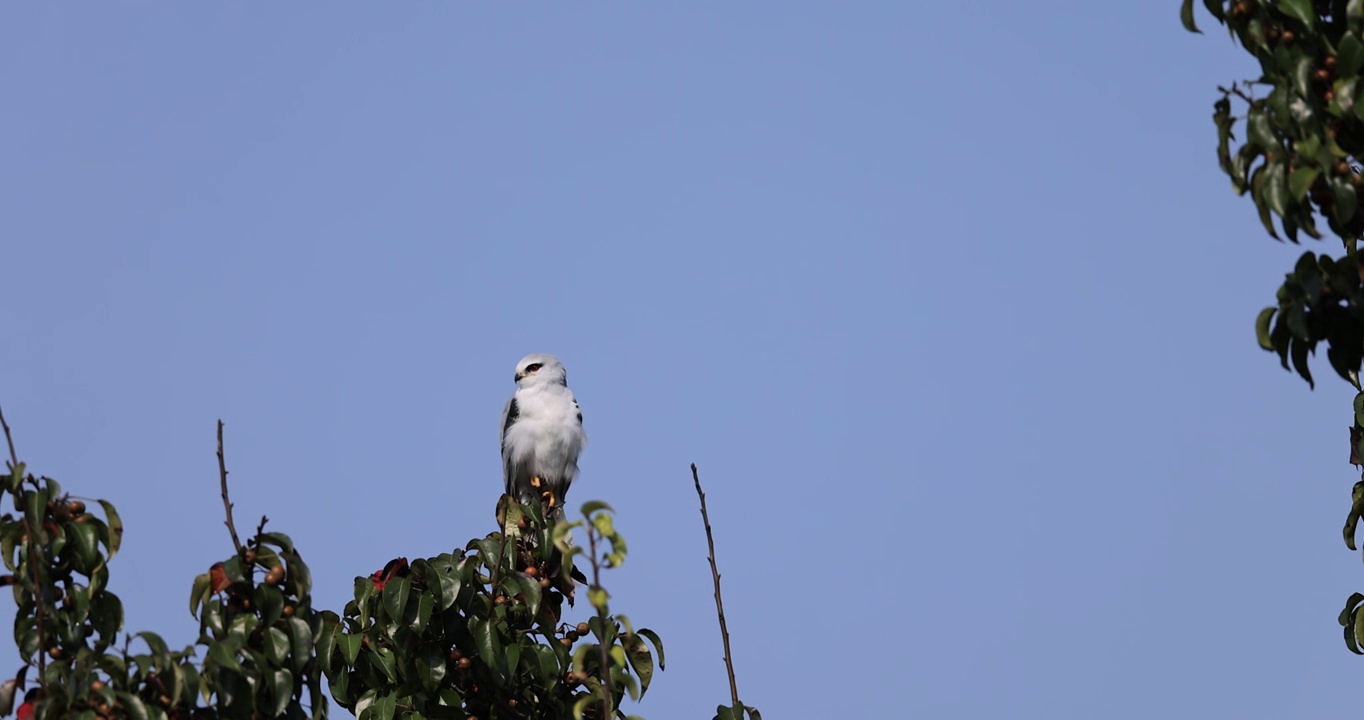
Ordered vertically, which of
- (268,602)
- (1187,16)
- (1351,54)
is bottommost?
(268,602)

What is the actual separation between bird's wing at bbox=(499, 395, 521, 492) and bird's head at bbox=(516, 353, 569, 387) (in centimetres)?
24

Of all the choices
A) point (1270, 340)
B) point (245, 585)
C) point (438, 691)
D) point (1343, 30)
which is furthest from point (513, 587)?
point (1343, 30)

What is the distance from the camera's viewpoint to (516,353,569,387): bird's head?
1533cm

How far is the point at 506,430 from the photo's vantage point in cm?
1517

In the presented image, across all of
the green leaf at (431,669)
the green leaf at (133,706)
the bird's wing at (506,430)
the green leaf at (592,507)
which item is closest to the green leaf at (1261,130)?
the green leaf at (592,507)

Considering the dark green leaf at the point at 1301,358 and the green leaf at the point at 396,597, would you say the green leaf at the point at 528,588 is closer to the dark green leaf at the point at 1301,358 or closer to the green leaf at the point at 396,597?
the green leaf at the point at 396,597

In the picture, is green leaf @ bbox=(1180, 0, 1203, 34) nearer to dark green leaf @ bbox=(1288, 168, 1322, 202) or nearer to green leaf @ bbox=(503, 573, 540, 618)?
dark green leaf @ bbox=(1288, 168, 1322, 202)

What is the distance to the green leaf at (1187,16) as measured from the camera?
4.73 metres

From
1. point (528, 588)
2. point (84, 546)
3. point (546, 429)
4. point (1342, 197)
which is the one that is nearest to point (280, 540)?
point (84, 546)

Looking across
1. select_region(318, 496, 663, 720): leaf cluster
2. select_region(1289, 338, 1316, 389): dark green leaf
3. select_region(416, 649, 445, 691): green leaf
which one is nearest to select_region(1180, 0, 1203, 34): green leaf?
select_region(1289, 338, 1316, 389): dark green leaf

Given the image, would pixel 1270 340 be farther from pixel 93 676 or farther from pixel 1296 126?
pixel 93 676

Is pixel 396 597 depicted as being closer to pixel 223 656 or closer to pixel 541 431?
pixel 223 656

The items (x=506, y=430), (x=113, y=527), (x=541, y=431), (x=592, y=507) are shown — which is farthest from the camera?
(x=506, y=430)

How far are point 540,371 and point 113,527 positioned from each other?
10188 mm
